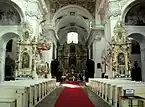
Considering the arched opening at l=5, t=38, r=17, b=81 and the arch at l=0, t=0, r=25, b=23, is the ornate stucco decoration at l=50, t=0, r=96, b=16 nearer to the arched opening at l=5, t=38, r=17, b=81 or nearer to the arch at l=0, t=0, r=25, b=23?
the arched opening at l=5, t=38, r=17, b=81

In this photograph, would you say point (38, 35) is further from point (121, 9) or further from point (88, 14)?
point (88, 14)

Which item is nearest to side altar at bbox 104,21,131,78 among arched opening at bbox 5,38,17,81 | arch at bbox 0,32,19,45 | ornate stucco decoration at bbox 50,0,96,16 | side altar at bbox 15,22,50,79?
side altar at bbox 15,22,50,79

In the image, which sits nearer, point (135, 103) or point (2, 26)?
point (135, 103)

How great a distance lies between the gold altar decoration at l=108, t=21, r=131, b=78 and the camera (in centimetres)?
1059

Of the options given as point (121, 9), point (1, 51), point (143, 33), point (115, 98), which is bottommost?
point (115, 98)

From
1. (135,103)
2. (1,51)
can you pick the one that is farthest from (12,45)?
(135,103)

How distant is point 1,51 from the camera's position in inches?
531

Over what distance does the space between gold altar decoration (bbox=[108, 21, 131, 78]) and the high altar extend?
61.3 feet

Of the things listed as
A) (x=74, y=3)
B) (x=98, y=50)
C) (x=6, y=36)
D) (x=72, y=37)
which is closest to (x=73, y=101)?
(x=6, y=36)

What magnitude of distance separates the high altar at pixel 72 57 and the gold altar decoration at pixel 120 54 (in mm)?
18682

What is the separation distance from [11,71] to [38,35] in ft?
22.2

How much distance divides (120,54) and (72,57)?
19644 millimetres

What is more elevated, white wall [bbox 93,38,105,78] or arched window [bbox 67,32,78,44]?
arched window [bbox 67,32,78,44]

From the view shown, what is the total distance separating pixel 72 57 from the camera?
30234 millimetres
